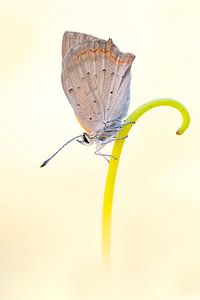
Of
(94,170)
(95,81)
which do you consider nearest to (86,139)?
(95,81)

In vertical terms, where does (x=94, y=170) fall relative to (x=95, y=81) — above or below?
below

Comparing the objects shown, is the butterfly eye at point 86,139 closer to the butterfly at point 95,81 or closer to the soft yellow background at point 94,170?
the butterfly at point 95,81

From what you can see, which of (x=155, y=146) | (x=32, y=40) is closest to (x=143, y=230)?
(x=155, y=146)

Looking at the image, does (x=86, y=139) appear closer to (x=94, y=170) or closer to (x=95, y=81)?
(x=95, y=81)

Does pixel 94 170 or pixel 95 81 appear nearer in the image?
pixel 95 81

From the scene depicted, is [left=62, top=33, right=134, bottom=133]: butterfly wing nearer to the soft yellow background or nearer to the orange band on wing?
the orange band on wing

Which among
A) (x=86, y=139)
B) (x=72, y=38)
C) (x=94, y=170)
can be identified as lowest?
(x=94, y=170)
